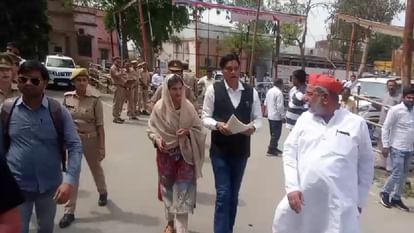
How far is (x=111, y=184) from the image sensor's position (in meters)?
6.59

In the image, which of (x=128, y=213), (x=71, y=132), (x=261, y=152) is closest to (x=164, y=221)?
(x=128, y=213)

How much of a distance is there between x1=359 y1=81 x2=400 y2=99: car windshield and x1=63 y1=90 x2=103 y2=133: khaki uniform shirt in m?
11.5

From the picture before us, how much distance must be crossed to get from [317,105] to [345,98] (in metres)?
6.06

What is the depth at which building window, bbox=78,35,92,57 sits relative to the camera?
41.2 meters

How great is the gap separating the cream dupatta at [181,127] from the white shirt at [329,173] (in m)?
1.21

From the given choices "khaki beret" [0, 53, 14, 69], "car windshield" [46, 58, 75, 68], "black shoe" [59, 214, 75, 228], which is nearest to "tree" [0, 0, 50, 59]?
"car windshield" [46, 58, 75, 68]

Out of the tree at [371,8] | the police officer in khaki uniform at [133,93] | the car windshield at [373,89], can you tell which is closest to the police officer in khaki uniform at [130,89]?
the police officer in khaki uniform at [133,93]

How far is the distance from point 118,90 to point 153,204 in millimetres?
7630

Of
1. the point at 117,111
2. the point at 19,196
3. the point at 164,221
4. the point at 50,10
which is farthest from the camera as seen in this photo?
the point at 50,10

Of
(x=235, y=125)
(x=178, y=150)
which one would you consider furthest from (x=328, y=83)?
(x=178, y=150)

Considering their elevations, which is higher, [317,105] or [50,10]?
[50,10]

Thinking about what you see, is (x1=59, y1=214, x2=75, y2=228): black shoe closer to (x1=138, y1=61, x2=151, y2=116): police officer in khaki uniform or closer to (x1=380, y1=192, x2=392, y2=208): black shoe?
(x1=380, y1=192, x2=392, y2=208): black shoe

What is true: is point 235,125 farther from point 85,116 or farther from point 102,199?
point 102,199

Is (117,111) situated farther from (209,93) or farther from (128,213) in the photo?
(209,93)
